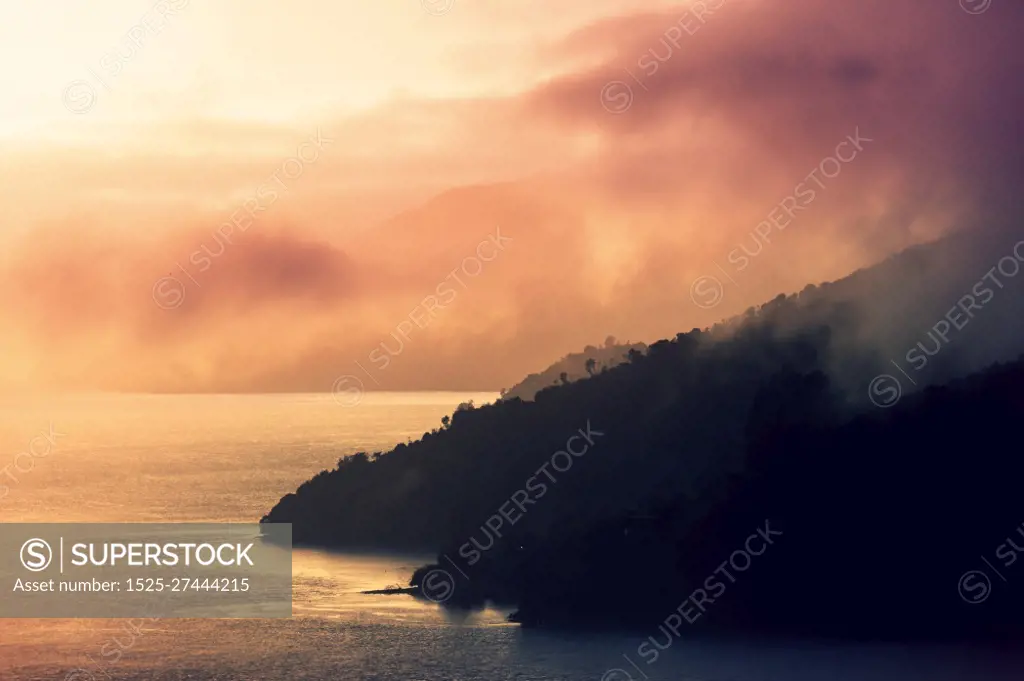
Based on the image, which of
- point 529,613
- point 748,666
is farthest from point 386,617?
point 748,666

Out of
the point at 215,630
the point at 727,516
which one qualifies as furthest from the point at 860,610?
the point at 215,630

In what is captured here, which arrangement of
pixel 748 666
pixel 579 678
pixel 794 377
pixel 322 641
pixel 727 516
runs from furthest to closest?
pixel 794 377
pixel 727 516
pixel 322 641
pixel 748 666
pixel 579 678

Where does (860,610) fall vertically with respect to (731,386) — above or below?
below

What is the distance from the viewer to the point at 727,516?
318 feet

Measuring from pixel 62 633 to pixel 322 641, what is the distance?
69.2 feet

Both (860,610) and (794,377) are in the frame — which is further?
(794,377)

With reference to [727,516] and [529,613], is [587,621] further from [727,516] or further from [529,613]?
[727,516]

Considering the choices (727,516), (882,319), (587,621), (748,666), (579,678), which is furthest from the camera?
(882,319)

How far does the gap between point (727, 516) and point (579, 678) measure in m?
29.8

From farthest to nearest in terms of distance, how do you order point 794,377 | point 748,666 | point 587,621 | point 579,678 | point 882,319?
point 882,319, point 794,377, point 587,621, point 748,666, point 579,678

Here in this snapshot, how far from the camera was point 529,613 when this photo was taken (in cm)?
9269

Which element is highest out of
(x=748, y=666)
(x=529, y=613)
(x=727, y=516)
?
(x=727, y=516)

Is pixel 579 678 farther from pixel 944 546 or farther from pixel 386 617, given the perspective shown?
pixel 944 546

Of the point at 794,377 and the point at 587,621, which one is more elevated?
the point at 794,377
